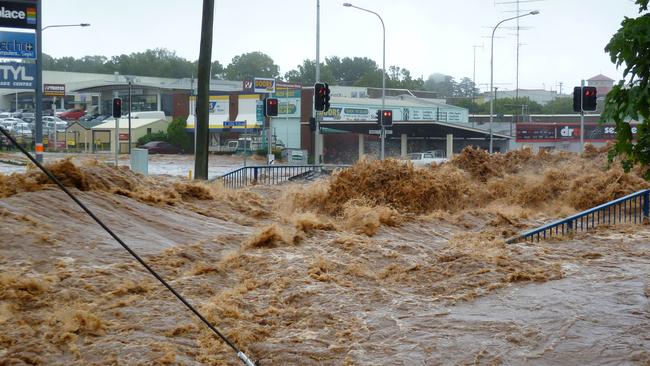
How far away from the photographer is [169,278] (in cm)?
1170

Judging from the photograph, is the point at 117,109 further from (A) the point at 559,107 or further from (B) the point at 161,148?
(A) the point at 559,107

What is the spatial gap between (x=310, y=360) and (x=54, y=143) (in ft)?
186

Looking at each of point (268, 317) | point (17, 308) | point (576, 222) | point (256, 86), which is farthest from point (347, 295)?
point (256, 86)

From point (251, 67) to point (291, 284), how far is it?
129975mm

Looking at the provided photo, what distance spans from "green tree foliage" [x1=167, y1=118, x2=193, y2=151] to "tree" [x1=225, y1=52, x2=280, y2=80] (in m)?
73.2

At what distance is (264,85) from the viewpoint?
6400cm

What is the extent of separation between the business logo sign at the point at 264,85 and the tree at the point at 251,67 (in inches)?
2986

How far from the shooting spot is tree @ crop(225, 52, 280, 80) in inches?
5507

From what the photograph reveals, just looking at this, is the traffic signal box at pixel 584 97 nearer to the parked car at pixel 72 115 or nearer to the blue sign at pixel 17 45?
the blue sign at pixel 17 45

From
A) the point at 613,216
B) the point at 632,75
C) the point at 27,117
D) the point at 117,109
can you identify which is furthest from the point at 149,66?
the point at 632,75

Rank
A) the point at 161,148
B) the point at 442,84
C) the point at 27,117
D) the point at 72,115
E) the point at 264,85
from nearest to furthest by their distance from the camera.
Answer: the point at 264,85 < the point at 161,148 < the point at 27,117 < the point at 72,115 < the point at 442,84

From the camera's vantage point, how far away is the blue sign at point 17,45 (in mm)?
23672

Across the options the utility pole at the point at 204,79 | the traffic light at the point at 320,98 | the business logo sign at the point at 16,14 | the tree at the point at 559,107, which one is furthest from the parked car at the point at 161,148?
the tree at the point at 559,107

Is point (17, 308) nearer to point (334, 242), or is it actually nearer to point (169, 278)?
point (169, 278)
